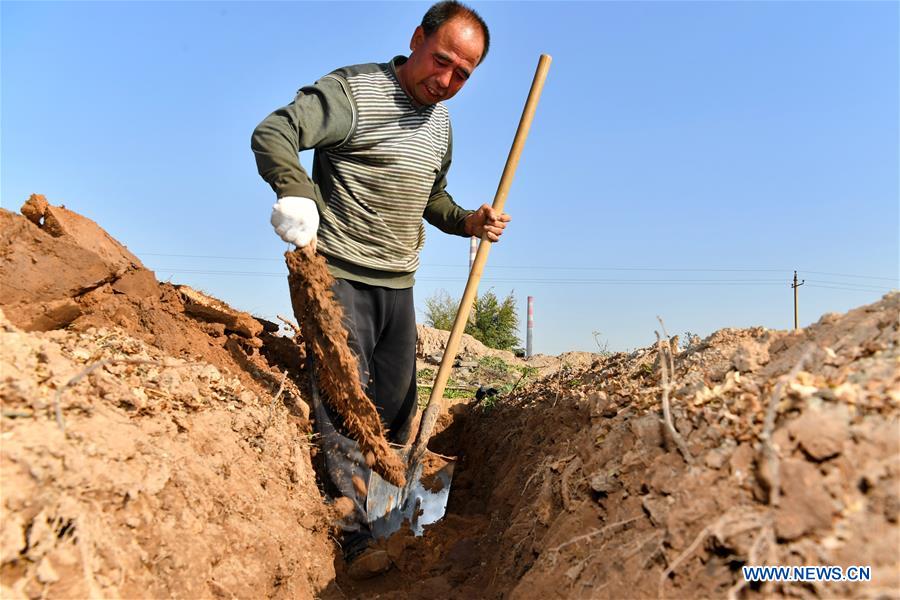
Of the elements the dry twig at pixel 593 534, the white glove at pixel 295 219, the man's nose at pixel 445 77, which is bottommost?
the dry twig at pixel 593 534

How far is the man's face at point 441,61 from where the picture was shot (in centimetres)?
345

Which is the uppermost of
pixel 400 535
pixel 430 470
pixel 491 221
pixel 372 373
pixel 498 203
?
pixel 498 203

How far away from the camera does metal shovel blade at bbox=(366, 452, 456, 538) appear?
11.2 ft

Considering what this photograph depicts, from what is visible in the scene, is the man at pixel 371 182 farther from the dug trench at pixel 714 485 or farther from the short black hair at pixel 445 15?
the dug trench at pixel 714 485

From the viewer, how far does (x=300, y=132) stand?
3.13 m

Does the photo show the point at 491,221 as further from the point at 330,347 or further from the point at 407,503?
the point at 407,503

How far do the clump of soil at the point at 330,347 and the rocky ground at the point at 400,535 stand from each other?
31 cm

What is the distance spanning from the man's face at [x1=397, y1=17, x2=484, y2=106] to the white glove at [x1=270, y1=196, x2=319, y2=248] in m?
1.03

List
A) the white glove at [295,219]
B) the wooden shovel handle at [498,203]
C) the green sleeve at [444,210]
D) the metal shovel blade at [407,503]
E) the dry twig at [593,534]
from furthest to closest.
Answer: the green sleeve at [444,210] < the wooden shovel handle at [498,203] < the metal shovel blade at [407,503] < the white glove at [295,219] < the dry twig at [593,534]

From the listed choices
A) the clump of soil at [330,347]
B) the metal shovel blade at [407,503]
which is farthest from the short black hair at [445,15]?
the metal shovel blade at [407,503]

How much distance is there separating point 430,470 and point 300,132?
2.20m

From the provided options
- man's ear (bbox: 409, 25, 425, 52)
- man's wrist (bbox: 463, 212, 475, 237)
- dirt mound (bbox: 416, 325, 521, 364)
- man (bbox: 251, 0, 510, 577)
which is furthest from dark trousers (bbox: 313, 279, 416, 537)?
dirt mound (bbox: 416, 325, 521, 364)

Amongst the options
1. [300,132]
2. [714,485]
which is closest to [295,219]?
[300,132]

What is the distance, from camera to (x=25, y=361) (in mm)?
2061
